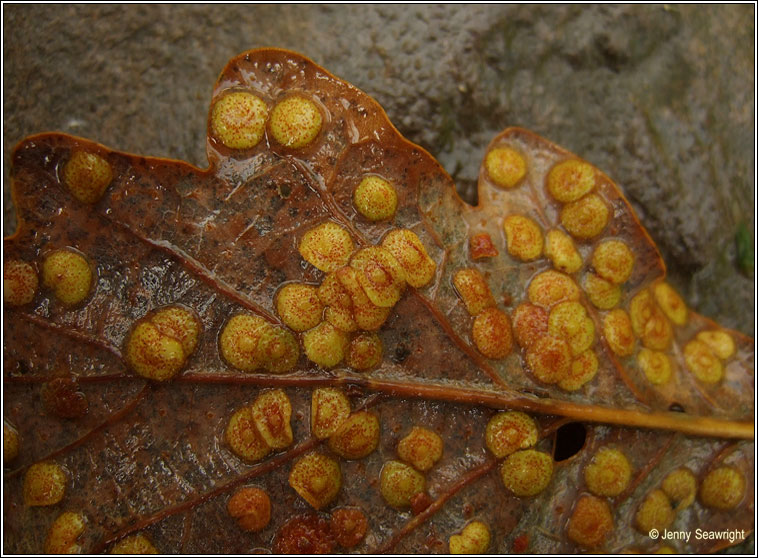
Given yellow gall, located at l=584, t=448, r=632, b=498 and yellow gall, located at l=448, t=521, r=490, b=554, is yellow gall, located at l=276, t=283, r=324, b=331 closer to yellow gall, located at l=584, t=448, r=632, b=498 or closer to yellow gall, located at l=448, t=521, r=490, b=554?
yellow gall, located at l=448, t=521, r=490, b=554

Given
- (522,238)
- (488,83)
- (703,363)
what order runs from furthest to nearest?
1. (488,83)
2. (703,363)
3. (522,238)

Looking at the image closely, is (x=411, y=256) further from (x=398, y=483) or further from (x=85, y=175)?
(x=85, y=175)

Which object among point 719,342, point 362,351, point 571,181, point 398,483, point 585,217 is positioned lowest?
point 398,483

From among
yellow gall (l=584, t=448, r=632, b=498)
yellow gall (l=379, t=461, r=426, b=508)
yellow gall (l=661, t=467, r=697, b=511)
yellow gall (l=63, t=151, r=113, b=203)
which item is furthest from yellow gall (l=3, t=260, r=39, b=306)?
yellow gall (l=661, t=467, r=697, b=511)

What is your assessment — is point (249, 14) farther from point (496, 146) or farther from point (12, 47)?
point (496, 146)

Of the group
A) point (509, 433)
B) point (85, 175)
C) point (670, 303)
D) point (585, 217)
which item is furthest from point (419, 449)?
point (85, 175)

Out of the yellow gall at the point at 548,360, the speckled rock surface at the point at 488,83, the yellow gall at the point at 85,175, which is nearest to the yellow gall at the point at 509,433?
the yellow gall at the point at 548,360

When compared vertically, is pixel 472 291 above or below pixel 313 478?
above

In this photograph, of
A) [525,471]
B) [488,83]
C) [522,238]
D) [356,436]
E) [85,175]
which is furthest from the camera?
[488,83]
